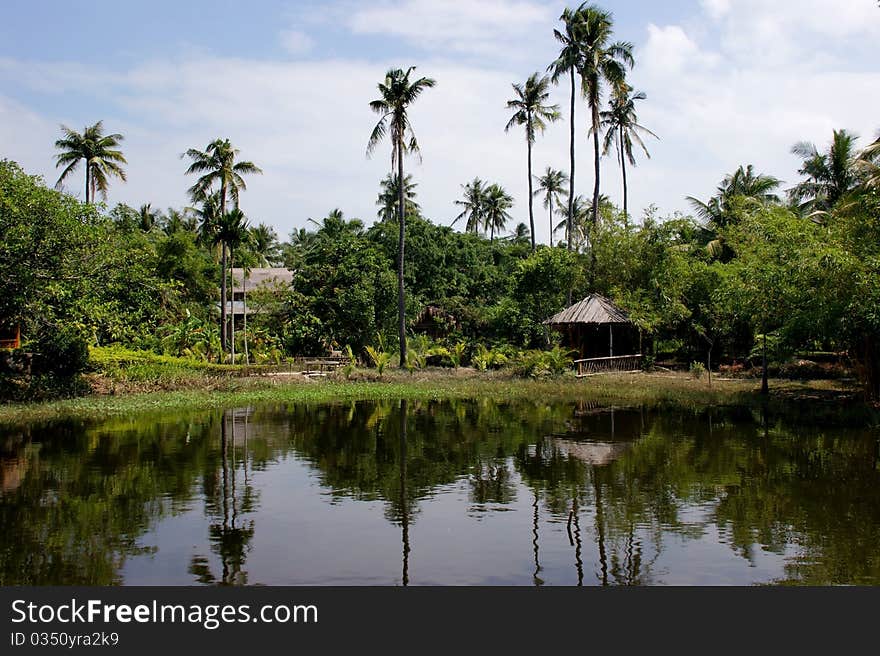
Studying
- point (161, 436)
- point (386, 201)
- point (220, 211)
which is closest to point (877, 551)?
point (161, 436)

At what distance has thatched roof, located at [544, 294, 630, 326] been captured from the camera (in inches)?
1330

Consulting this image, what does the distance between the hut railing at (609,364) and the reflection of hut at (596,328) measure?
Result: 2.16ft

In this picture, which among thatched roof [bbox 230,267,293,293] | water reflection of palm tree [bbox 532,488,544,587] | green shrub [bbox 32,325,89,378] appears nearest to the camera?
water reflection of palm tree [bbox 532,488,544,587]

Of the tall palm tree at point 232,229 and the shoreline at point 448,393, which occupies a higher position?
the tall palm tree at point 232,229

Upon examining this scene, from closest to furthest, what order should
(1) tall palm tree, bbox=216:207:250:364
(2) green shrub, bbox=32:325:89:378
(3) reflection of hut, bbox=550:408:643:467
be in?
1. (3) reflection of hut, bbox=550:408:643:467
2. (2) green shrub, bbox=32:325:89:378
3. (1) tall palm tree, bbox=216:207:250:364

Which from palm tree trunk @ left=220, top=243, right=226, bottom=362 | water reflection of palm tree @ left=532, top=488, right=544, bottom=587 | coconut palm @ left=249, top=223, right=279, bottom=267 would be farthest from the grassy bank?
coconut palm @ left=249, top=223, right=279, bottom=267

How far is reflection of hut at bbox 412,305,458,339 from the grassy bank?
10940mm

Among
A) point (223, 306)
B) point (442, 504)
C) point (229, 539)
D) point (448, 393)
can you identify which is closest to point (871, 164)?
point (448, 393)

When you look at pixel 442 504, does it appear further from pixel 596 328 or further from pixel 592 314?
Answer: pixel 596 328

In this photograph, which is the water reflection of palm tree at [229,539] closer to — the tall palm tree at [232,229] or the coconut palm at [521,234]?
the tall palm tree at [232,229]

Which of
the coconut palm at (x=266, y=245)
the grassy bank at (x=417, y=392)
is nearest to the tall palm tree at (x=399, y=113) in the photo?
the grassy bank at (x=417, y=392)

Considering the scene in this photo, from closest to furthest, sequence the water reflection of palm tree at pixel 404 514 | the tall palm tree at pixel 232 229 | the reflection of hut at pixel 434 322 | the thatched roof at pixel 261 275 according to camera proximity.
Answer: the water reflection of palm tree at pixel 404 514, the tall palm tree at pixel 232 229, the reflection of hut at pixel 434 322, the thatched roof at pixel 261 275

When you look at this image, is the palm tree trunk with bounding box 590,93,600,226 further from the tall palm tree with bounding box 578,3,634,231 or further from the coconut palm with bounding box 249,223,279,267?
the coconut palm with bounding box 249,223,279,267

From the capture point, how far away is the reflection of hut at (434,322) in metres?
42.8
